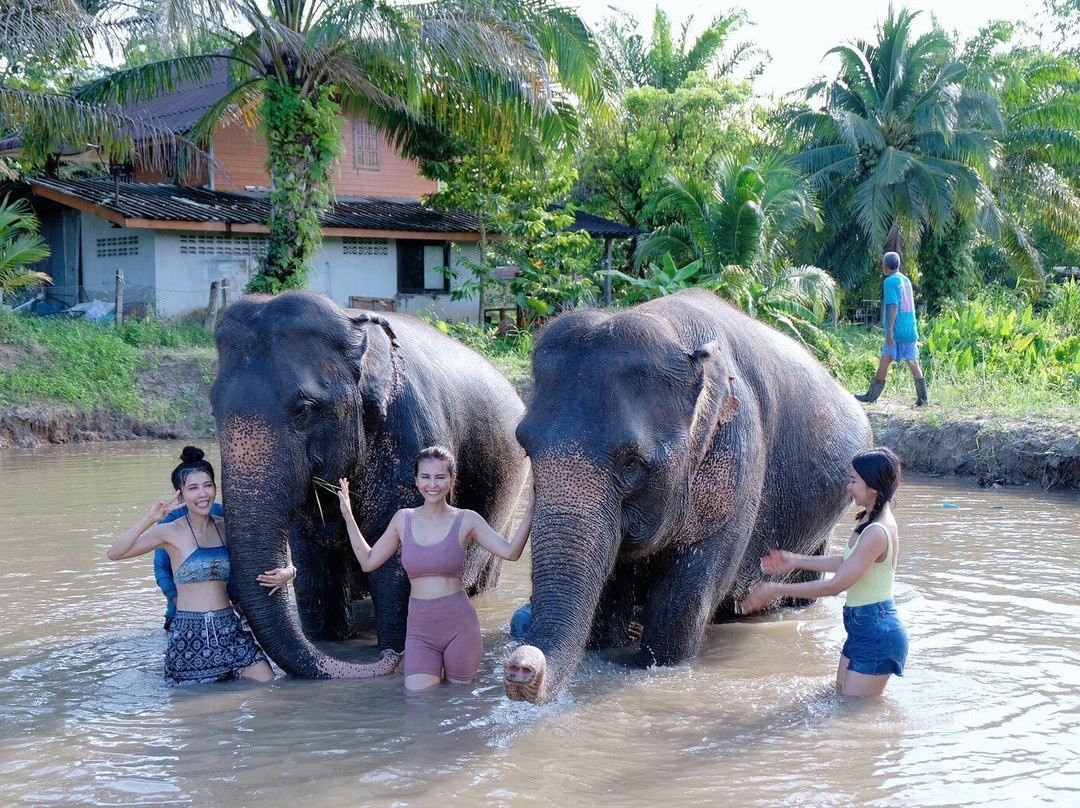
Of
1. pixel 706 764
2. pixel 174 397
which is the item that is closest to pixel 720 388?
pixel 706 764

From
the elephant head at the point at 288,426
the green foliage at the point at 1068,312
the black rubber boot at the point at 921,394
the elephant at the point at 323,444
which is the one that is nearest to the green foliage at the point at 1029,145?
the green foliage at the point at 1068,312

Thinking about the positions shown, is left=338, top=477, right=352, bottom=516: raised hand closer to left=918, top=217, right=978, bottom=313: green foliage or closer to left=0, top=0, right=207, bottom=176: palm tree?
left=0, top=0, right=207, bottom=176: palm tree

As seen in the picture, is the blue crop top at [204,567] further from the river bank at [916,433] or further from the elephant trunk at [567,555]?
the river bank at [916,433]

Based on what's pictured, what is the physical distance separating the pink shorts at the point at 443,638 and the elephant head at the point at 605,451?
0.89m

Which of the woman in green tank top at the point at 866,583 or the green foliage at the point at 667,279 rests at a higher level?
the green foliage at the point at 667,279


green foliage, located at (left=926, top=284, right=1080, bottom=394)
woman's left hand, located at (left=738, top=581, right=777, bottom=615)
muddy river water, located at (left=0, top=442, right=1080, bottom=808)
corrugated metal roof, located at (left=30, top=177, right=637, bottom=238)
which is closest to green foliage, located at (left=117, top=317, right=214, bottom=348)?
corrugated metal roof, located at (left=30, top=177, right=637, bottom=238)

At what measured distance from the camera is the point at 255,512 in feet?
18.0

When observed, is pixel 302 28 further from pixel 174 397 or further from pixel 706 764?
pixel 706 764

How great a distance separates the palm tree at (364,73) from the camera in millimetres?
18547

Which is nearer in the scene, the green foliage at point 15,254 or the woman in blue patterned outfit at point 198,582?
the woman in blue patterned outfit at point 198,582

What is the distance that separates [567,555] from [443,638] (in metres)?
1.30

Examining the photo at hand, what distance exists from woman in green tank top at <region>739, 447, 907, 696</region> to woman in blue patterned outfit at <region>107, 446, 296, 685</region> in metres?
2.57

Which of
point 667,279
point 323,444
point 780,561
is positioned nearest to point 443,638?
Result: point 323,444

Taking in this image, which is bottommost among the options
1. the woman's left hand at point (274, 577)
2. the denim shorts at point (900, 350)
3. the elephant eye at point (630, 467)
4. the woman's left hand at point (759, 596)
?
the woman's left hand at point (759, 596)
